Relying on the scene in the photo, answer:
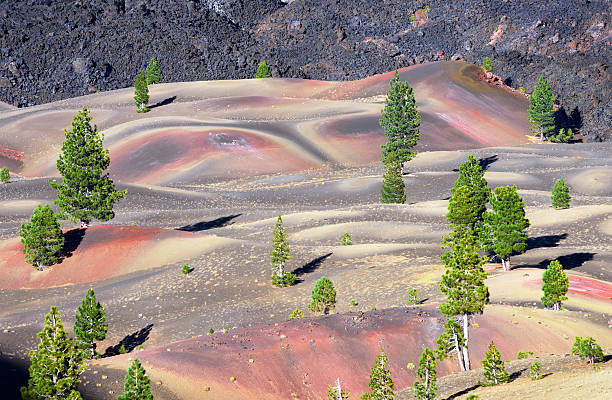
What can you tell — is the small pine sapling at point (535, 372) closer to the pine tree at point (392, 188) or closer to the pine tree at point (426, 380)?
the pine tree at point (426, 380)

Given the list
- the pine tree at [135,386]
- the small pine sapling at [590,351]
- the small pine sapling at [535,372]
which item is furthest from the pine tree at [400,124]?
the pine tree at [135,386]

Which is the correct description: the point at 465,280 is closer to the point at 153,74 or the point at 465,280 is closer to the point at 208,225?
the point at 208,225

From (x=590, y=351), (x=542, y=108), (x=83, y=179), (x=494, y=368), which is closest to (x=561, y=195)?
(x=83, y=179)

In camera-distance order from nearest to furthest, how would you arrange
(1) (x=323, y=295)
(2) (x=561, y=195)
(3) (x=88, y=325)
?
(3) (x=88, y=325), (1) (x=323, y=295), (2) (x=561, y=195)

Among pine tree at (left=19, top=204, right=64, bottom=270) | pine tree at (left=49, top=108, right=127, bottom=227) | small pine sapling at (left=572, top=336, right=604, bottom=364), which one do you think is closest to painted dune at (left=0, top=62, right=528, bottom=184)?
pine tree at (left=49, top=108, right=127, bottom=227)

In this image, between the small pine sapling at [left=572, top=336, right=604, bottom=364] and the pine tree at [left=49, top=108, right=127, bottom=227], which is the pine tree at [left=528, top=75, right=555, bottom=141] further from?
the small pine sapling at [left=572, top=336, right=604, bottom=364]
